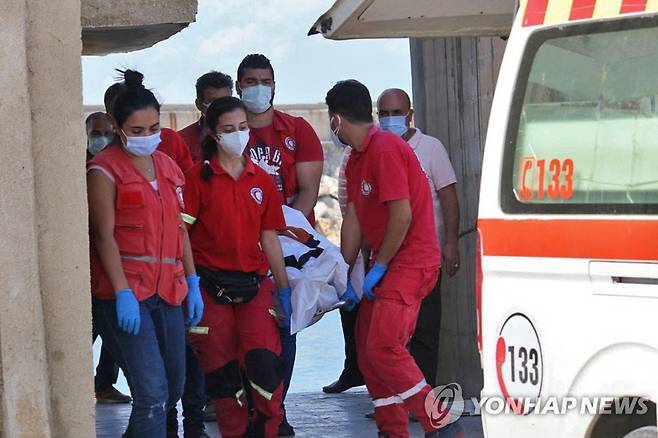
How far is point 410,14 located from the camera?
25.1ft

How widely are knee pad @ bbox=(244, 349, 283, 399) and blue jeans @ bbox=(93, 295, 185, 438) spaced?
621 mm

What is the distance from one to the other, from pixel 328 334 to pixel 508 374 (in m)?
9.65

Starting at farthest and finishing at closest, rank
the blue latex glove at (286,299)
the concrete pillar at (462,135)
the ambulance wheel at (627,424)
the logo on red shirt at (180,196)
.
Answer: the concrete pillar at (462,135)
the blue latex glove at (286,299)
the logo on red shirt at (180,196)
the ambulance wheel at (627,424)

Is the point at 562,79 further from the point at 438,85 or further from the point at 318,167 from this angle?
the point at 438,85

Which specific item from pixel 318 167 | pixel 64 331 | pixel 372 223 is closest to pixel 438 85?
pixel 318 167

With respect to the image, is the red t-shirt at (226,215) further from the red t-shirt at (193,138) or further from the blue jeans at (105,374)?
the blue jeans at (105,374)

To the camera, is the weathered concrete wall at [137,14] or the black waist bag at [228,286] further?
the black waist bag at [228,286]

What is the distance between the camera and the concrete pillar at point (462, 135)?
8.57m

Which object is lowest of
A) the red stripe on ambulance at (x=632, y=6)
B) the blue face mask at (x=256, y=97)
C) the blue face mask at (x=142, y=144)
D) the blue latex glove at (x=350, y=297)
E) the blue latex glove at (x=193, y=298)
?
the blue latex glove at (x=350, y=297)

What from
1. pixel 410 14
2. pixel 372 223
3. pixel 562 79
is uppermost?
pixel 410 14

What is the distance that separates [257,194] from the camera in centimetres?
701

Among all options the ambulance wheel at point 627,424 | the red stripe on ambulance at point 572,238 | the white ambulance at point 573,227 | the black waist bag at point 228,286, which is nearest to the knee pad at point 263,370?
the black waist bag at point 228,286

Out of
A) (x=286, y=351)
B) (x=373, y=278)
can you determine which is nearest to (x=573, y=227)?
(x=373, y=278)

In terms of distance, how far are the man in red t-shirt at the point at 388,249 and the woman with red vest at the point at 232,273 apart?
485 mm
